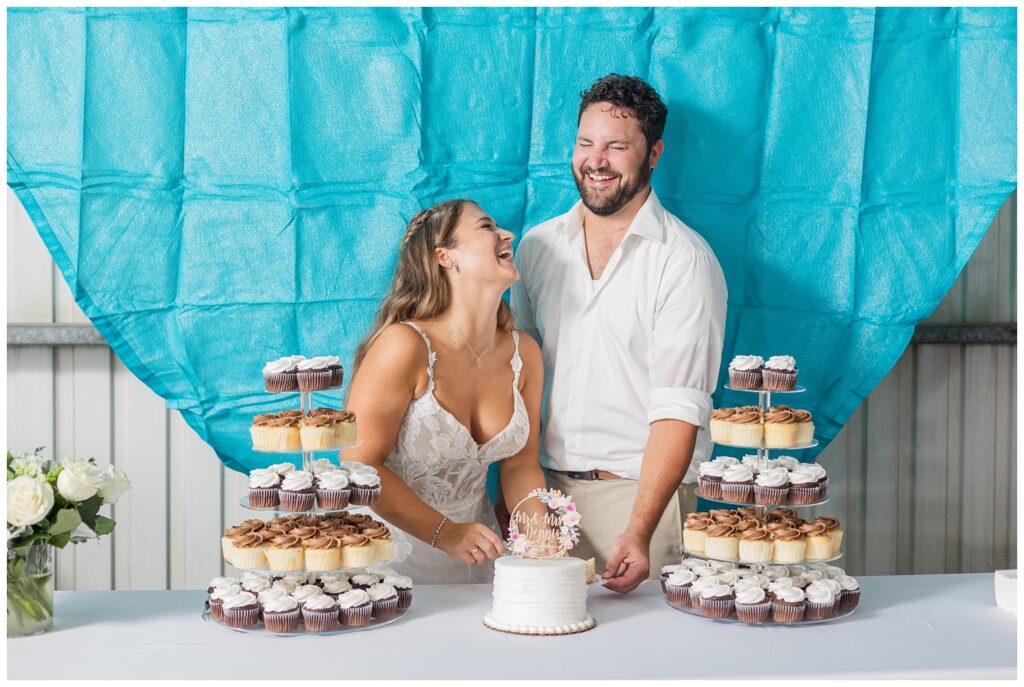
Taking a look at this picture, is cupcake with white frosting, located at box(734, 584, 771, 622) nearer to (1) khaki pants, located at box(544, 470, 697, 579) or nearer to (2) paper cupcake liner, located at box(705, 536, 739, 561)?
(2) paper cupcake liner, located at box(705, 536, 739, 561)

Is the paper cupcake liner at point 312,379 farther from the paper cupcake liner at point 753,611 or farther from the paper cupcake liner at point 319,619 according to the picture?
the paper cupcake liner at point 753,611

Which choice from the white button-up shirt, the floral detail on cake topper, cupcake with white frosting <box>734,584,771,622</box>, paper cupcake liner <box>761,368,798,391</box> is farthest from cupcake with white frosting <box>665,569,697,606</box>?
the white button-up shirt

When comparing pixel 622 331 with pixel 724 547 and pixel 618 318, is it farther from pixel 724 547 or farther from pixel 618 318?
pixel 724 547

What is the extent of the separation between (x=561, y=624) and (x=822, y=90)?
191 centimetres

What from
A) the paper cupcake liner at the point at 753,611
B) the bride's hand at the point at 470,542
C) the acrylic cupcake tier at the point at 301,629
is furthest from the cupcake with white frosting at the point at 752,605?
the acrylic cupcake tier at the point at 301,629

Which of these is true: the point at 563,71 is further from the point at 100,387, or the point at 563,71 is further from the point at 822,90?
the point at 100,387

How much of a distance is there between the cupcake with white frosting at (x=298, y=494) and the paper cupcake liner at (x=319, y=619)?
20 cm

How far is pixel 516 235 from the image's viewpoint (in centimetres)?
314

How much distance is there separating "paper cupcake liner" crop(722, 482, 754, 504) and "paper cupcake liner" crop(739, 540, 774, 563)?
0.09 meters

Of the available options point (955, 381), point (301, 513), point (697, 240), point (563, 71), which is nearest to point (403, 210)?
point (563, 71)

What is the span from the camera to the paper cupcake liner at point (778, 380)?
221 centimetres

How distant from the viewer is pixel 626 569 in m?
2.38

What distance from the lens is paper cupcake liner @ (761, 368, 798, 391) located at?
2.21 m

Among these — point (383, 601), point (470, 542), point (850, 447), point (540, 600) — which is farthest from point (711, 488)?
point (850, 447)
